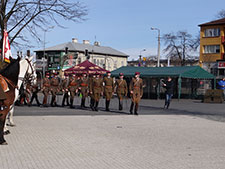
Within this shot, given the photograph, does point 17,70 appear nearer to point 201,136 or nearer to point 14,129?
point 14,129

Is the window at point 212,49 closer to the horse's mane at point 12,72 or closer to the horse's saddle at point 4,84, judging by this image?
the horse's mane at point 12,72

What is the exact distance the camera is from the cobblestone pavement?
22.9 feet

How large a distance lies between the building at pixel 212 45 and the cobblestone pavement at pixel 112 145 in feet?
148

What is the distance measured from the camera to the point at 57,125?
498 inches

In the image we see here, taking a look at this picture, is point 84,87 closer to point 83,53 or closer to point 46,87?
point 46,87

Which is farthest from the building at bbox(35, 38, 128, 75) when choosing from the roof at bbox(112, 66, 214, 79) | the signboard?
the roof at bbox(112, 66, 214, 79)

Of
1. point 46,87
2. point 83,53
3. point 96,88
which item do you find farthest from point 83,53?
point 96,88

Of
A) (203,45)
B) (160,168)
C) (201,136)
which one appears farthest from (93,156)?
(203,45)

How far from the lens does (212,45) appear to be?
58.1 meters

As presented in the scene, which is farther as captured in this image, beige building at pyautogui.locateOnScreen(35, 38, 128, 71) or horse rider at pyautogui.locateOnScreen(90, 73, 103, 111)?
beige building at pyautogui.locateOnScreen(35, 38, 128, 71)

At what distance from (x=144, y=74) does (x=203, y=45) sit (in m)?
30.9

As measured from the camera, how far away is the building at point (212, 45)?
186 ft

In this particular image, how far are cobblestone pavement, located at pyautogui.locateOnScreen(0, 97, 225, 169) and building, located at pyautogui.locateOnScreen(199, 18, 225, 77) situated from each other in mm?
45082

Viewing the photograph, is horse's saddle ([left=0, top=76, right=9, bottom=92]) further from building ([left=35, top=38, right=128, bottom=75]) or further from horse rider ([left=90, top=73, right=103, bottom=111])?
building ([left=35, top=38, right=128, bottom=75])
